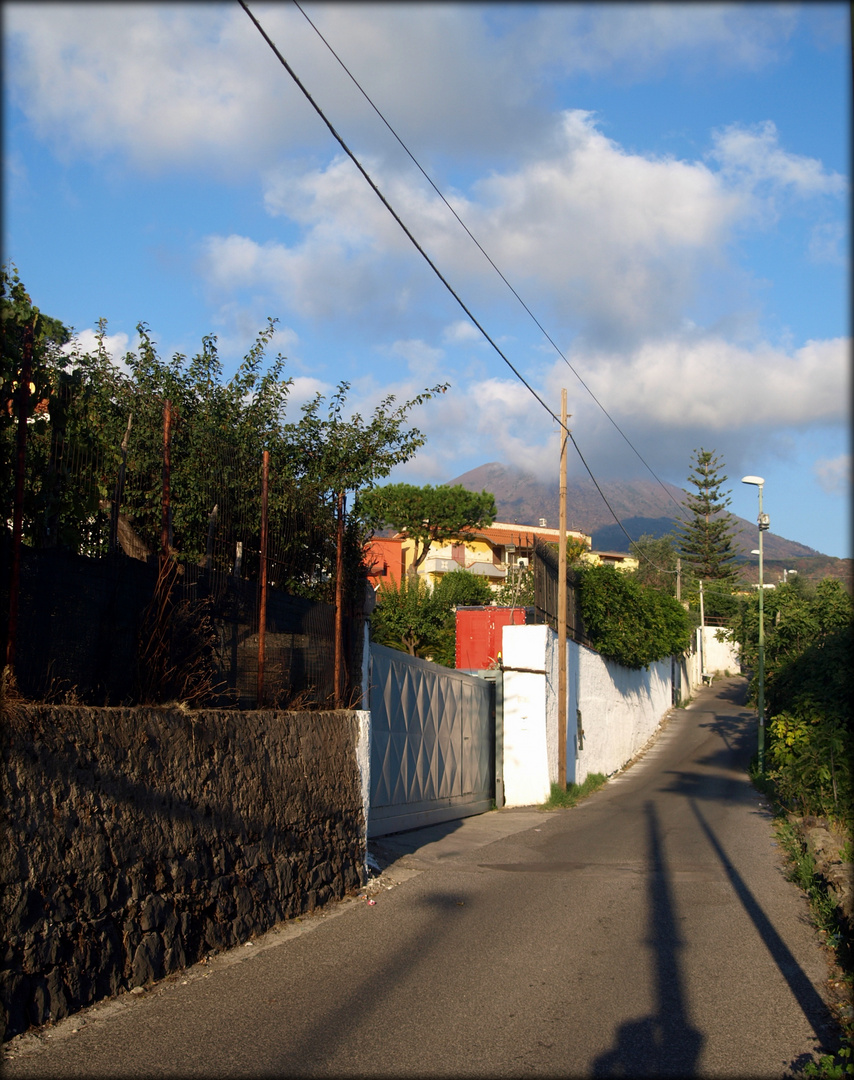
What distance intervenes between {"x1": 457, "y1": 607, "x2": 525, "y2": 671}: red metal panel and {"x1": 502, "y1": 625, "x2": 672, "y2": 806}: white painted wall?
3083 mm

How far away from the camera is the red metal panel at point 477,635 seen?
25391 millimetres

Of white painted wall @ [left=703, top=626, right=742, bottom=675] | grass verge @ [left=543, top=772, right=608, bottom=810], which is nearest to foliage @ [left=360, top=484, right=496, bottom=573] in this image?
white painted wall @ [left=703, top=626, right=742, bottom=675]

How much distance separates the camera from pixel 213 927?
602 cm

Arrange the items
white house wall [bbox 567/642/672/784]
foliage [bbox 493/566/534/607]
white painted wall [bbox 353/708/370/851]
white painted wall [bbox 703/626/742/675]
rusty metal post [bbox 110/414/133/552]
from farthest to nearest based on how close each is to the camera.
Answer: white painted wall [bbox 703/626/742/675], foliage [bbox 493/566/534/607], white house wall [bbox 567/642/672/784], white painted wall [bbox 353/708/370/851], rusty metal post [bbox 110/414/133/552]

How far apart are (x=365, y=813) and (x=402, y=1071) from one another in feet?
14.0

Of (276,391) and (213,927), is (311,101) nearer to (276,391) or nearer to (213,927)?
(276,391)

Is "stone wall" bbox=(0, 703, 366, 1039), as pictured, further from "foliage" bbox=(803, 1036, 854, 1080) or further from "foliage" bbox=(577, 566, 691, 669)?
"foliage" bbox=(577, 566, 691, 669)

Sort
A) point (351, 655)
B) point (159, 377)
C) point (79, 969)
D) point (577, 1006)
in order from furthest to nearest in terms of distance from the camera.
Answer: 1. point (159, 377)
2. point (351, 655)
3. point (577, 1006)
4. point (79, 969)

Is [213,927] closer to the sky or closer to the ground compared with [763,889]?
closer to the sky

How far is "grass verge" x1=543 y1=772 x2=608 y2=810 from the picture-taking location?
17.1 m

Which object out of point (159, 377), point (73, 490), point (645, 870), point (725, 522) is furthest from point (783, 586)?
point (725, 522)

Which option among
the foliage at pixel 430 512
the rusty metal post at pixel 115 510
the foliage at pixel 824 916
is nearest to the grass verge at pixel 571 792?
the foliage at pixel 824 916

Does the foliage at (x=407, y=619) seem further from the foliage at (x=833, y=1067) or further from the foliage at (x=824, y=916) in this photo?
the foliage at (x=833, y=1067)

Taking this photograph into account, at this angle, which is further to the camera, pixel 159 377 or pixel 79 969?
pixel 159 377
